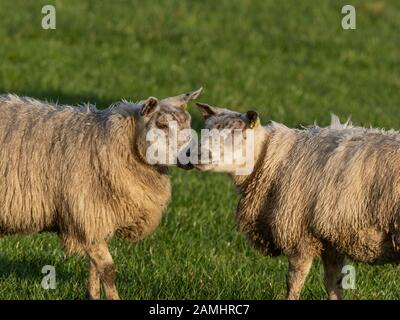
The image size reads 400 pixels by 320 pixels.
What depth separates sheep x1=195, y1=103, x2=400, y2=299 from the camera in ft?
24.6

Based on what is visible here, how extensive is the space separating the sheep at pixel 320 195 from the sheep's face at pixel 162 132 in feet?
0.79

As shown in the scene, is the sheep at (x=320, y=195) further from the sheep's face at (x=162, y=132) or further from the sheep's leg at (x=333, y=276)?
the sheep's face at (x=162, y=132)

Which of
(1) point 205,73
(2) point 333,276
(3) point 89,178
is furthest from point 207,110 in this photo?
(1) point 205,73

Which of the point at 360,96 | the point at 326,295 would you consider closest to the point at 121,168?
the point at 326,295

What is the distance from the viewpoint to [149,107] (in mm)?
7852

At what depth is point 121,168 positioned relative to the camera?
7973 mm

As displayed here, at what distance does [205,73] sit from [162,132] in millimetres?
14178

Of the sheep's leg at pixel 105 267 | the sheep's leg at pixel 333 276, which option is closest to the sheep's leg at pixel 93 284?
the sheep's leg at pixel 105 267

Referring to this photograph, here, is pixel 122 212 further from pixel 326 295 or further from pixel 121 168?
pixel 326 295

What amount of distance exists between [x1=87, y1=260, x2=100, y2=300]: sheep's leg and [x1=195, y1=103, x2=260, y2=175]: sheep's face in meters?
1.20

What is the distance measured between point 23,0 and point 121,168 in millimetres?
18404

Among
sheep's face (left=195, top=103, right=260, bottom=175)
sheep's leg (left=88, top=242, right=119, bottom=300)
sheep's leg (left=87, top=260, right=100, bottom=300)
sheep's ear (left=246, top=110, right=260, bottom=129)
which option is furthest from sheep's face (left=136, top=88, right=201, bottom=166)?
sheep's leg (left=87, top=260, right=100, bottom=300)

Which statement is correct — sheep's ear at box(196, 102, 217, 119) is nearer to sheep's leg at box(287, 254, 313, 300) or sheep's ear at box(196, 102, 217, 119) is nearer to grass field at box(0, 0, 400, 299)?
sheep's leg at box(287, 254, 313, 300)

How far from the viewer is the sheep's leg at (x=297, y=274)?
7.79 meters
